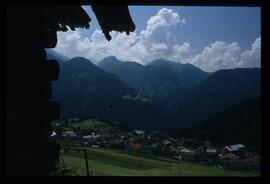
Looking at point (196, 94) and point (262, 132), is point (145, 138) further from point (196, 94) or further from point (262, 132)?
point (196, 94)

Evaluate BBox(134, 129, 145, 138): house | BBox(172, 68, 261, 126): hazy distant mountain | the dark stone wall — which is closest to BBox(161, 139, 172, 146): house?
BBox(134, 129, 145, 138): house

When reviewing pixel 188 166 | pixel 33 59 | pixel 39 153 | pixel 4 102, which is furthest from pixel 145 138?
pixel 4 102

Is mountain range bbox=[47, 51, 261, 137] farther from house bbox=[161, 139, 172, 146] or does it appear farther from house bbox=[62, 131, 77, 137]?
house bbox=[62, 131, 77, 137]

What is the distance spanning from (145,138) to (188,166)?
1.09m

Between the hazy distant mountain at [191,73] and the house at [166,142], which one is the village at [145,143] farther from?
the hazy distant mountain at [191,73]

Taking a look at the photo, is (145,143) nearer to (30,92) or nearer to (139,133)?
(139,133)

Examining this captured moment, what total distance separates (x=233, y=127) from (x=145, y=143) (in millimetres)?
2260

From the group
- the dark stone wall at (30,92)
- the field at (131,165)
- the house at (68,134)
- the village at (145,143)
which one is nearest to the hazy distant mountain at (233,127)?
the village at (145,143)

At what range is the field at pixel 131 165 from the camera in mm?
4213

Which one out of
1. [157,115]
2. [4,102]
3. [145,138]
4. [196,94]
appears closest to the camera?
[4,102]

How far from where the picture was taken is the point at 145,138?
224 inches

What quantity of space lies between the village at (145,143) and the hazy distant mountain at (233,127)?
0.68 feet

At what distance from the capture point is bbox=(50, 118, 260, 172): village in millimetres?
5211

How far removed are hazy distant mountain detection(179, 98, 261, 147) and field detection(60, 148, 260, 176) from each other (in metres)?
0.73
